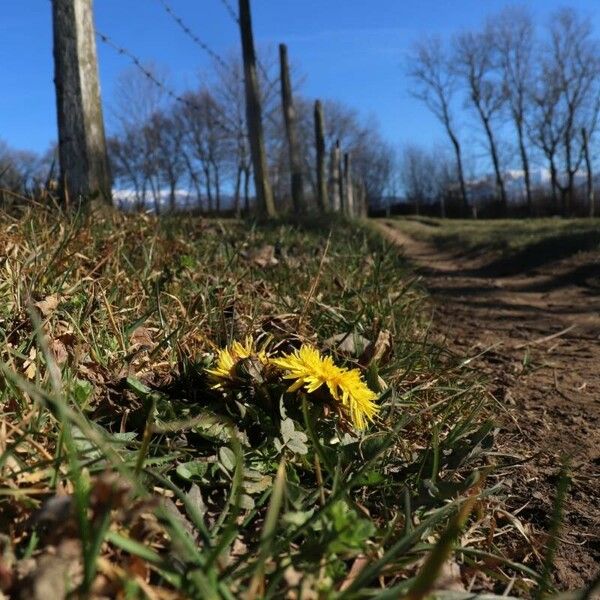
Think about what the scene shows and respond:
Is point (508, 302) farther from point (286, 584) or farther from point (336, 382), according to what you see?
point (286, 584)

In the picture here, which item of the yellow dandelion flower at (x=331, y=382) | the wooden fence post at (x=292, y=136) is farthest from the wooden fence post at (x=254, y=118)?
the yellow dandelion flower at (x=331, y=382)

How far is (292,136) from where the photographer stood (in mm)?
14500

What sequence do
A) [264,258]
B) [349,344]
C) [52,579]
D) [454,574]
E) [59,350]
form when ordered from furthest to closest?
[264,258], [349,344], [59,350], [454,574], [52,579]

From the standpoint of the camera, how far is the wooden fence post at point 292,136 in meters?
13.8

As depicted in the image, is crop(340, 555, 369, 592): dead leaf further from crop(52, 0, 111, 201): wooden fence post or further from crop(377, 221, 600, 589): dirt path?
crop(52, 0, 111, 201): wooden fence post

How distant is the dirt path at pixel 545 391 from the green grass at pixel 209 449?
5.4 inches

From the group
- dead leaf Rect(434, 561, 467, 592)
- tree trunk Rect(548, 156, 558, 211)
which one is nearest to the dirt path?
dead leaf Rect(434, 561, 467, 592)

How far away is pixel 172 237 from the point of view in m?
3.37

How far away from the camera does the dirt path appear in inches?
60.0

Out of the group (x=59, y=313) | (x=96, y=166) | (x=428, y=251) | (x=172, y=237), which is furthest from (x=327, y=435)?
(x=428, y=251)

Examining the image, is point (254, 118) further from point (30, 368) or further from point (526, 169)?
point (526, 169)

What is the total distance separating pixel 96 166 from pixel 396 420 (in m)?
3.45

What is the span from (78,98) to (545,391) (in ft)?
11.6

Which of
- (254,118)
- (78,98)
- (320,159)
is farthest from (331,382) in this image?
(320,159)
